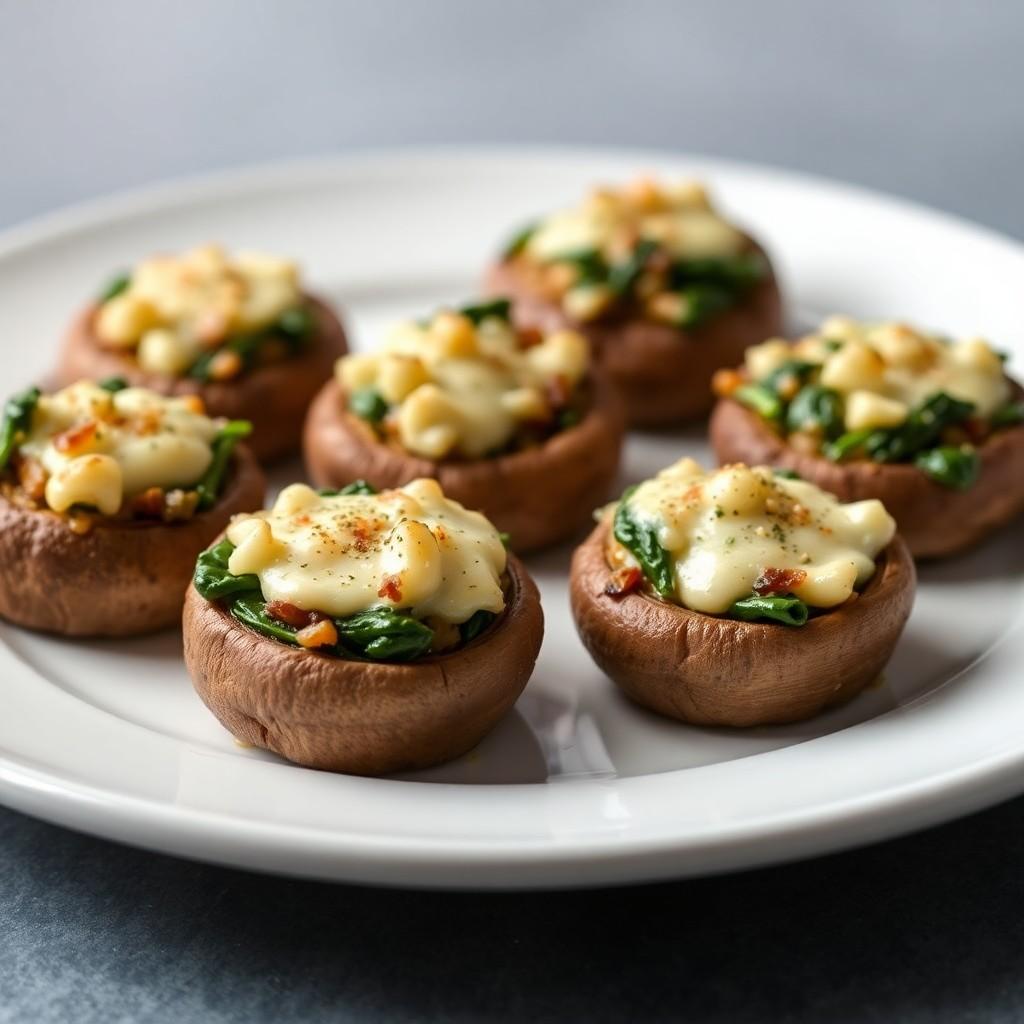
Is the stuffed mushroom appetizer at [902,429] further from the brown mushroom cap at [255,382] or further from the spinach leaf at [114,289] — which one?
the spinach leaf at [114,289]

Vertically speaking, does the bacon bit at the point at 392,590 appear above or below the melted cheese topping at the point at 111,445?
above

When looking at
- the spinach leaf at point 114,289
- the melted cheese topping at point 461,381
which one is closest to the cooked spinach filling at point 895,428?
the melted cheese topping at point 461,381

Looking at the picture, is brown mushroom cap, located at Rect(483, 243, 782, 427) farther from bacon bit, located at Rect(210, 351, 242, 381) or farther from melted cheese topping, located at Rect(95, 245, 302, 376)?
bacon bit, located at Rect(210, 351, 242, 381)

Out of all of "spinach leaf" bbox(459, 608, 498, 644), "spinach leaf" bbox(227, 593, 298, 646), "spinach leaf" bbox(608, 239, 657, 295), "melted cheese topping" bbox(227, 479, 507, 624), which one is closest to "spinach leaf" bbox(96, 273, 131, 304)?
"spinach leaf" bbox(608, 239, 657, 295)

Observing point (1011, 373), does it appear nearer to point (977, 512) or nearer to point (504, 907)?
point (977, 512)

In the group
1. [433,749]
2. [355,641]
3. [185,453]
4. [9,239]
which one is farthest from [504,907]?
[9,239]

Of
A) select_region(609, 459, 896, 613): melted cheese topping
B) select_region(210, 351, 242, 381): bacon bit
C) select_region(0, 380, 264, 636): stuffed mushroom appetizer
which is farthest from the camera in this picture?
select_region(210, 351, 242, 381): bacon bit
